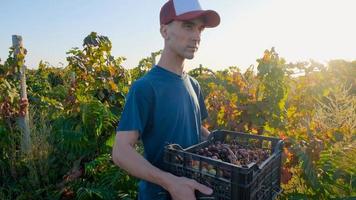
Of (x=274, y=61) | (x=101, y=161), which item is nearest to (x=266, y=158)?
(x=274, y=61)

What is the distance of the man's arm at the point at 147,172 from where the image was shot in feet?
4.94

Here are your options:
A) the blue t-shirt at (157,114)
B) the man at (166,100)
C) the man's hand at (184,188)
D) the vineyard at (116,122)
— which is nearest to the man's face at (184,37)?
the man at (166,100)

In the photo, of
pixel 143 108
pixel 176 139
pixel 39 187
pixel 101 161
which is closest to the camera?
pixel 143 108

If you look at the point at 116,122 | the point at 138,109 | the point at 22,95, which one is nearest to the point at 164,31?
the point at 138,109

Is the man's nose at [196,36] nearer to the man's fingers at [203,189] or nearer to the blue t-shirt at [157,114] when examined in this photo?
the blue t-shirt at [157,114]

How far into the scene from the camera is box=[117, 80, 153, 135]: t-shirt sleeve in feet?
5.73

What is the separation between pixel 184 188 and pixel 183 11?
0.95m

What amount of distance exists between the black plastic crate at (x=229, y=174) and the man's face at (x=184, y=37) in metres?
0.54

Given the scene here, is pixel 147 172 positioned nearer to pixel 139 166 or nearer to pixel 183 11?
pixel 139 166

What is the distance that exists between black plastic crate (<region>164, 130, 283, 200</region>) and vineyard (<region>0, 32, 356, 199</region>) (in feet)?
2.95

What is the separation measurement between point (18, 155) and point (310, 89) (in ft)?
14.1

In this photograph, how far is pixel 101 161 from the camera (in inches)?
167

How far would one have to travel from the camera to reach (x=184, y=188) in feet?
4.96

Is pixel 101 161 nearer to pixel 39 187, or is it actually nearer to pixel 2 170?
pixel 39 187
